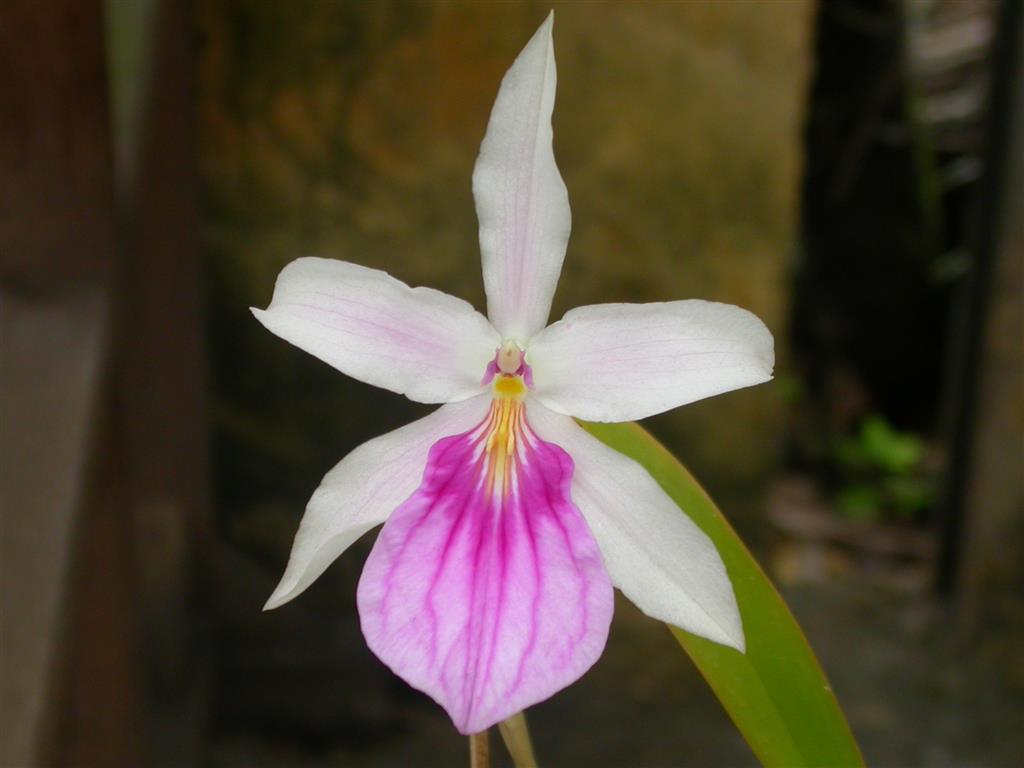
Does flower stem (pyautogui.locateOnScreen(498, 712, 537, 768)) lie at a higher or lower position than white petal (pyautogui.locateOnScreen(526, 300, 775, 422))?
lower

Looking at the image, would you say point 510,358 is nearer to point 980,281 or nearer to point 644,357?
point 644,357

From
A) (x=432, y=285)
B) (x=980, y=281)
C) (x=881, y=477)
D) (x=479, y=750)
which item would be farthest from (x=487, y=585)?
(x=881, y=477)

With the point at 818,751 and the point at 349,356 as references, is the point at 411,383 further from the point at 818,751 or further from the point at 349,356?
the point at 818,751

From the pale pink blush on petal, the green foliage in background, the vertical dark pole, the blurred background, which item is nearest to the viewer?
the pale pink blush on petal

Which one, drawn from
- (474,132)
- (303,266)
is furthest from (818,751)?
(474,132)

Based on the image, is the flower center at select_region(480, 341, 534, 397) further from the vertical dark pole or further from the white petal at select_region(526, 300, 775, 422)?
the vertical dark pole

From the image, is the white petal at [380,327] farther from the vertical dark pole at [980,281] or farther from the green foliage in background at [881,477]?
the green foliage in background at [881,477]

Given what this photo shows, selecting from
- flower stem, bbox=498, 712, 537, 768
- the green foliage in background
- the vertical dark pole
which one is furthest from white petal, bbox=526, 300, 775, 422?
the green foliage in background
